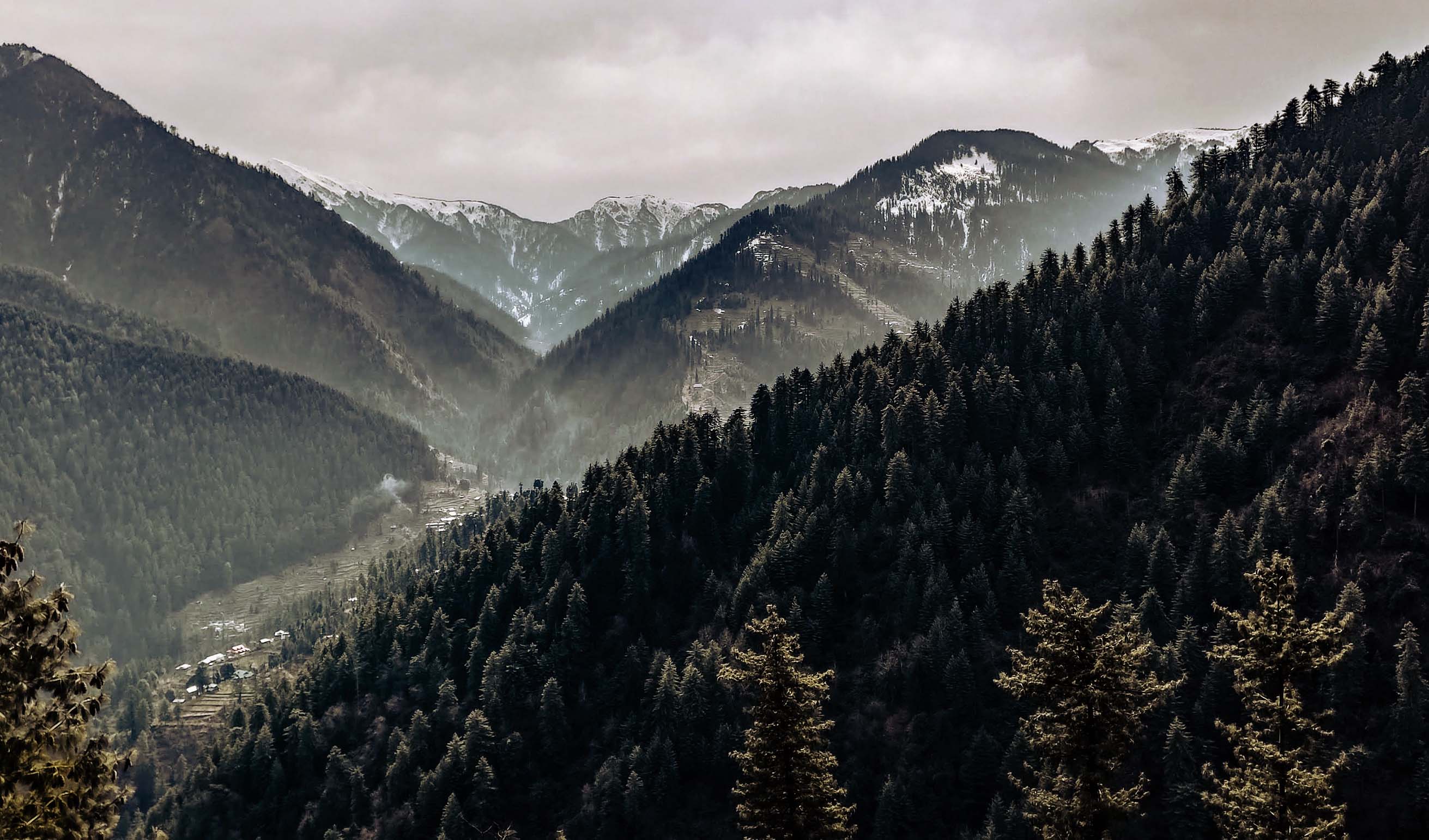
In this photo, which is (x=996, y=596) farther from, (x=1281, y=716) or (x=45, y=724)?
(x=45, y=724)

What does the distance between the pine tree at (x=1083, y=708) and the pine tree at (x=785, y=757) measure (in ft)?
35.1

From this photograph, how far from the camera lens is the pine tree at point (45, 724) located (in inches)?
1230

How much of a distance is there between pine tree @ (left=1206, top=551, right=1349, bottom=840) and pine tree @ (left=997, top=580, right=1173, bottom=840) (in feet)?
16.2

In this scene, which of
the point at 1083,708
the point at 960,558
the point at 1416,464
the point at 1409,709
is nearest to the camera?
the point at 1083,708

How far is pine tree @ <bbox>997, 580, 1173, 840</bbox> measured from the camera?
41.4 metres

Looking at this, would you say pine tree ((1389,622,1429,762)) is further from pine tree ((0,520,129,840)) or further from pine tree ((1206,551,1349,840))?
pine tree ((0,520,129,840))

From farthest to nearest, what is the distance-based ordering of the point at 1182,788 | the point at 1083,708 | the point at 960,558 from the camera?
the point at 960,558, the point at 1182,788, the point at 1083,708

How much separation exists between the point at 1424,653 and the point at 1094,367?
69.8 meters

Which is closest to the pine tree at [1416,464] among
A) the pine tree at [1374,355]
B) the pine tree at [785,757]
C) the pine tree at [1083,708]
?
the pine tree at [1374,355]

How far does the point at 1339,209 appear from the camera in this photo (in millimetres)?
154125

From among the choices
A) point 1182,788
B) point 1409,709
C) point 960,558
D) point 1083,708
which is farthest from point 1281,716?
point 960,558

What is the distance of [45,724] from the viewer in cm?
3262

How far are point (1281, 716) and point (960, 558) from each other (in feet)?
275

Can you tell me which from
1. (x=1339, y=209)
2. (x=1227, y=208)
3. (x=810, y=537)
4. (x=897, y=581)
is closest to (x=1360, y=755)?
(x=897, y=581)
